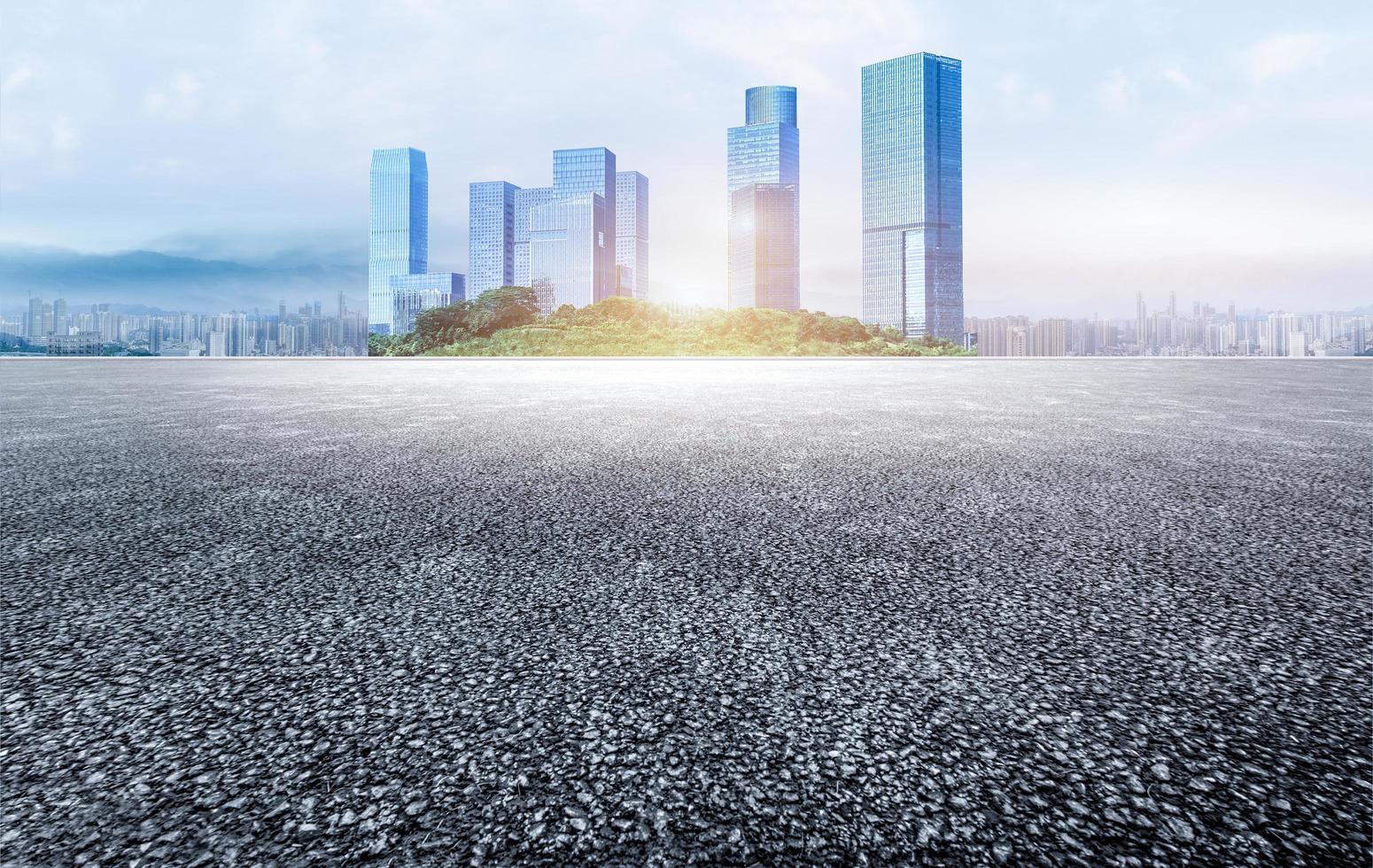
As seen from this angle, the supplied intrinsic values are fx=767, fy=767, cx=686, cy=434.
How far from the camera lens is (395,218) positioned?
5325 inches

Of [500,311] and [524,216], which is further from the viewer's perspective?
[524,216]

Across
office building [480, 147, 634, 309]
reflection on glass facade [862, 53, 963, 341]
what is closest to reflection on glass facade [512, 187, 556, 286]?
office building [480, 147, 634, 309]

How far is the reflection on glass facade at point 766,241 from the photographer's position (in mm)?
145625

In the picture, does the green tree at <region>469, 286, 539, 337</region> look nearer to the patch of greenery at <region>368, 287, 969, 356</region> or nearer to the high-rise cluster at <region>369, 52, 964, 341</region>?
the patch of greenery at <region>368, 287, 969, 356</region>

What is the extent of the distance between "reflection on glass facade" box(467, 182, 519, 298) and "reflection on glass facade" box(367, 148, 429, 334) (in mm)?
9063

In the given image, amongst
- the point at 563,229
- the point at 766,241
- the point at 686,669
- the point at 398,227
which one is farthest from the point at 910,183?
the point at 686,669

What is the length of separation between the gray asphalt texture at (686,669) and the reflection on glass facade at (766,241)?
144 metres

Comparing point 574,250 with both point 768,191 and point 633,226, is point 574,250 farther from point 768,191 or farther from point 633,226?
point 633,226

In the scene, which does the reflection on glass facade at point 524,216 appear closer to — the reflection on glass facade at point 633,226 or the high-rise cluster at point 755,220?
the high-rise cluster at point 755,220

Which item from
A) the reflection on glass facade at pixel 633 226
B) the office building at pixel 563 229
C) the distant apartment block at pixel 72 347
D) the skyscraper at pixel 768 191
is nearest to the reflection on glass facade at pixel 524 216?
the office building at pixel 563 229

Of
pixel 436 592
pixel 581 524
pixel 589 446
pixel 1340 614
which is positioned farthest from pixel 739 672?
pixel 589 446

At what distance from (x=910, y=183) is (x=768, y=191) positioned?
38483 millimetres

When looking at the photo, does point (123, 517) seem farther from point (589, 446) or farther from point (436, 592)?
point (589, 446)

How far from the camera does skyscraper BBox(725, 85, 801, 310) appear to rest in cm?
14588
